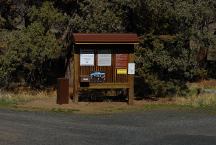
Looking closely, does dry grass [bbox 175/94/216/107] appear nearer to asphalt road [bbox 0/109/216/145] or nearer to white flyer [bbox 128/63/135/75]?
white flyer [bbox 128/63/135/75]

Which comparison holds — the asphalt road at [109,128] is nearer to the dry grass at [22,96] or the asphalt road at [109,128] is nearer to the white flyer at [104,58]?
the white flyer at [104,58]

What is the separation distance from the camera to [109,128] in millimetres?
14289

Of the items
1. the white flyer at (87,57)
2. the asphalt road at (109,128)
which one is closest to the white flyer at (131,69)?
the white flyer at (87,57)

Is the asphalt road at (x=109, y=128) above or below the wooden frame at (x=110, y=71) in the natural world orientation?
below

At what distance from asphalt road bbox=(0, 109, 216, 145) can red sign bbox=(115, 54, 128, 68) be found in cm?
349

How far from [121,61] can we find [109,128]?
24.0 feet

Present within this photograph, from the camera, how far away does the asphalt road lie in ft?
39.9

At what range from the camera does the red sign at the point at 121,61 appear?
21.3 metres

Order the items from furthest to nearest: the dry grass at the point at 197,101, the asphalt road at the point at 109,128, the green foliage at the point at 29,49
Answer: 1. the green foliage at the point at 29,49
2. the dry grass at the point at 197,101
3. the asphalt road at the point at 109,128

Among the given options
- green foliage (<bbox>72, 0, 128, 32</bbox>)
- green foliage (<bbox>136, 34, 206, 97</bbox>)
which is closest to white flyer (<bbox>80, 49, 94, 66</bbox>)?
green foliage (<bbox>72, 0, 128, 32</bbox>)

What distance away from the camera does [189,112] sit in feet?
60.7

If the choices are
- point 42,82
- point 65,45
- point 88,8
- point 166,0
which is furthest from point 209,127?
point 42,82

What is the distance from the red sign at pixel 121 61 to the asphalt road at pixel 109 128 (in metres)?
3.49

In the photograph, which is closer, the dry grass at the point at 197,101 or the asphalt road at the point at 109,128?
the asphalt road at the point at 109,128
